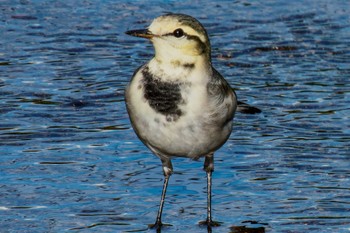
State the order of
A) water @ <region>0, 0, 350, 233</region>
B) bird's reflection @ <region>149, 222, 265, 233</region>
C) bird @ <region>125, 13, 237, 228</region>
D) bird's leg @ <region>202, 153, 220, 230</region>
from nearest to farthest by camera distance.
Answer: bird @ <region>125, 13, 237, 228</region>, bird's reflection @ <region>149, 222, 265, 233</region>, bird's leg @ <region>202, 153, 220, 230</region>, water @ <region>0, 0, 350, 233</region>

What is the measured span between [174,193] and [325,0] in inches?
322

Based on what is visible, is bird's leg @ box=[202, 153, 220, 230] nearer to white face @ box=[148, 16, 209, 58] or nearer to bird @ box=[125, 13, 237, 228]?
bird @ box=[125, 13, 237, 228]

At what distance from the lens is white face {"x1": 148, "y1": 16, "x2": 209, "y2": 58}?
8742mm

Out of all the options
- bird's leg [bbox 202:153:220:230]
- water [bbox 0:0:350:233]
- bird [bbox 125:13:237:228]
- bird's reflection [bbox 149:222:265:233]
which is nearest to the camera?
bird [bbox 125:13:237:228]

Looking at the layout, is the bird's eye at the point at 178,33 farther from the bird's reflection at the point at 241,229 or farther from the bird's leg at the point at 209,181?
the bird's reflection at the point at 241,229

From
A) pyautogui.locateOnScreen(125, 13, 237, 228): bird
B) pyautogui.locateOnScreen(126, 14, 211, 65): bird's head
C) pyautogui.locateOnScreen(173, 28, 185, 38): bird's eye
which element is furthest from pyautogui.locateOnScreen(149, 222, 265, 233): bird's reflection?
pyautogui.locateOnScreen(173, 28, 185, 38): bird's eye

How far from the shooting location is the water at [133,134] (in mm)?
9547

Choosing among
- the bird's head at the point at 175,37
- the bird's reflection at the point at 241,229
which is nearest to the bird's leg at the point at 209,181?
the bird's reflection at the point at 241,229

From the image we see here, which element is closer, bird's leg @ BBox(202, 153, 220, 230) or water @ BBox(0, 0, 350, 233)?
bird's leg @ BBox(202, 153, 220, 230)

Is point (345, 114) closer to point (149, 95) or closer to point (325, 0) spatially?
point (149, 95)

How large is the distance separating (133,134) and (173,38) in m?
3.07

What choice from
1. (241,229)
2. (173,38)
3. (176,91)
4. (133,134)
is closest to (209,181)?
(241,229)

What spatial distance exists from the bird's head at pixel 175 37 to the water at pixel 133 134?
135cm

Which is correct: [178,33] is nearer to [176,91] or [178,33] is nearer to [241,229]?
[176,91]
